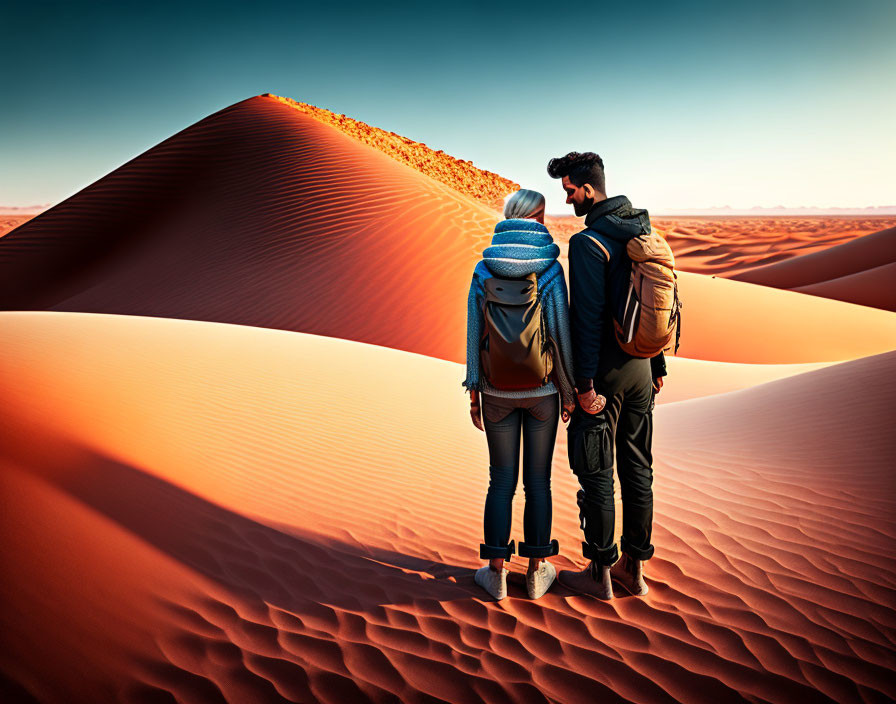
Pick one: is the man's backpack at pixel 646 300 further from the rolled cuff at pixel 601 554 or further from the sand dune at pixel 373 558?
the sand dune at pixel 373 558

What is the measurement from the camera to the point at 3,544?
Result: 9.23 feet

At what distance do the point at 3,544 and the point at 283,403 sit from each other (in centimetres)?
357

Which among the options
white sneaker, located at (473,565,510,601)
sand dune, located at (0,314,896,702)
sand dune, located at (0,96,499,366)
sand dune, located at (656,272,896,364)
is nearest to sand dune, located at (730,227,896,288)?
sand dune, located at (656,272,896,364)

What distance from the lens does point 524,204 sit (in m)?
2.86

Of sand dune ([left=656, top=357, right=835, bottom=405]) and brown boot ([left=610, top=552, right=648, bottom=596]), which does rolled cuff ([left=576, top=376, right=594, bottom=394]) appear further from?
sand dune ([left=656, top=357, right=835, bottom=405])

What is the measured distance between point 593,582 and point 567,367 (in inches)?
44.7

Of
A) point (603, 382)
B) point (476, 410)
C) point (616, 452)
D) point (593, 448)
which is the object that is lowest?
point (616, 452)

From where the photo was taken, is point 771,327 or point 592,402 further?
point 771,327

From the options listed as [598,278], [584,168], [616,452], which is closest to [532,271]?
[598,278]

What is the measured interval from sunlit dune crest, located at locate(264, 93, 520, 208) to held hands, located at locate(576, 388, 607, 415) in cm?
5158

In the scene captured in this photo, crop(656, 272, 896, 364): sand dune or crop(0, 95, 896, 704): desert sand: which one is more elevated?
crop(0, 95, 896, 704): desert sand

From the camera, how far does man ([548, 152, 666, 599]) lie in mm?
2775

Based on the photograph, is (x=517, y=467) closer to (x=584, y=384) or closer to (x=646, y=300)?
(x=584, y=384)

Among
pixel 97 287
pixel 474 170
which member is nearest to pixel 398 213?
pixel 97 287
